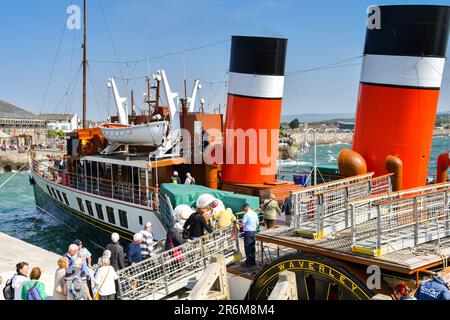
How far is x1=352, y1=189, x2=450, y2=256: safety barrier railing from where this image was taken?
21.0 feet

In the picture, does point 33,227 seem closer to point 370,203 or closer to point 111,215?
point 111,215

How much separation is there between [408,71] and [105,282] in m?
6.92

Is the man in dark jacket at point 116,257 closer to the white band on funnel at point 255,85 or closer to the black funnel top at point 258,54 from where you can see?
the white band on funnel at point 255,85

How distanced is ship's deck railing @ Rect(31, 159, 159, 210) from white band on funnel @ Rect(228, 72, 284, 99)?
14.3 feet

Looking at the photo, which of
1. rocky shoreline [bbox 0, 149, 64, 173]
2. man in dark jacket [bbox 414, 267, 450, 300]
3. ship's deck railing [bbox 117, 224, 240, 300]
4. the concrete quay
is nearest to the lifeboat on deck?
the concrete quay

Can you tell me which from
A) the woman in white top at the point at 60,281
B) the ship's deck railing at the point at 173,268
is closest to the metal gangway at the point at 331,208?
the ship's deck railing at the point at 173,268

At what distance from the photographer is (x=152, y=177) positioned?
1756 centimetres

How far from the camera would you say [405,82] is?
9203 mm
